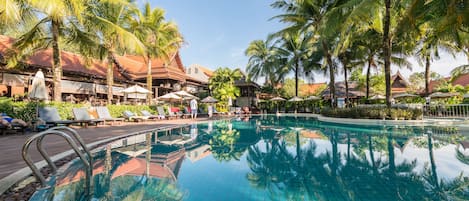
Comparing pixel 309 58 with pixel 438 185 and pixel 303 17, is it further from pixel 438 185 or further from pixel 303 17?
pixel 438 185

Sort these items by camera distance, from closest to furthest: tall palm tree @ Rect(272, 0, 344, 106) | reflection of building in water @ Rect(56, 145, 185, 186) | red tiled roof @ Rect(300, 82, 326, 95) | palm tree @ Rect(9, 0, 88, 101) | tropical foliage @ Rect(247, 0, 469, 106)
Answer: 1. reflection of building in water @ Rect(56, 145, 185, 186)
2. tropical foliage @ Rect(247, 0, 469, 106)
3. palm tree @ Rect(9, 0, 88, 101)
4. tall palm tree @ Rect(272, 0, 344, 106)
5. red tiled roof @ Rect(300, 82, 326, 95)

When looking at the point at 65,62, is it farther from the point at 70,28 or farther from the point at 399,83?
the point at 399,83

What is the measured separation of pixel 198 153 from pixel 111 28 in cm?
865

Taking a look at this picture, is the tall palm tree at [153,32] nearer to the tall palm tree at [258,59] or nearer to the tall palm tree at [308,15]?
the tall palm tree at [308,15]

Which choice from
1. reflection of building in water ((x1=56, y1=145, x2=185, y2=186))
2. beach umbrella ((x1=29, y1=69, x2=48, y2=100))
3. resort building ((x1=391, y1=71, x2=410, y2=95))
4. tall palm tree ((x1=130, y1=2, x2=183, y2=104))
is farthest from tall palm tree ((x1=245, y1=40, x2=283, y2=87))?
reflection of building in water ((x1=56, y1=145, x2=185, y2=186))

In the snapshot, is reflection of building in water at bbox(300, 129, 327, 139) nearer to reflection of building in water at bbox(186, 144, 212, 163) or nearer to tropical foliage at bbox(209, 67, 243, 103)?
reflection of building in water at bbox(186, 144, 212, 163)

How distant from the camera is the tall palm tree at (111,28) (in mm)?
11031

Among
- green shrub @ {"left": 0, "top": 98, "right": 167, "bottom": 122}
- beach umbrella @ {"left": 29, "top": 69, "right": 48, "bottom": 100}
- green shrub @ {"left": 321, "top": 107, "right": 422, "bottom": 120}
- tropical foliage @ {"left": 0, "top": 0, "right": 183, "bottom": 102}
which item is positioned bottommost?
green shrub @ {"left": 321, "top": 107, "right": 422, "bottom": 120}

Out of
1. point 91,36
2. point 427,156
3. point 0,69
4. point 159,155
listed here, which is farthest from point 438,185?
point 0,69

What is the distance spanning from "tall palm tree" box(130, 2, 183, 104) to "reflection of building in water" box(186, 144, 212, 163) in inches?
467

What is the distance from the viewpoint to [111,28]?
35.9 feet

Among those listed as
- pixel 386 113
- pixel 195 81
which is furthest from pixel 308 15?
pixel 195 81

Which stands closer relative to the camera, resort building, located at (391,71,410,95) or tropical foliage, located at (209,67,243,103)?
tropical foliage, located at (209,67,243,103)

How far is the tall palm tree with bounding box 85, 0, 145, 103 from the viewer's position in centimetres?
1103
